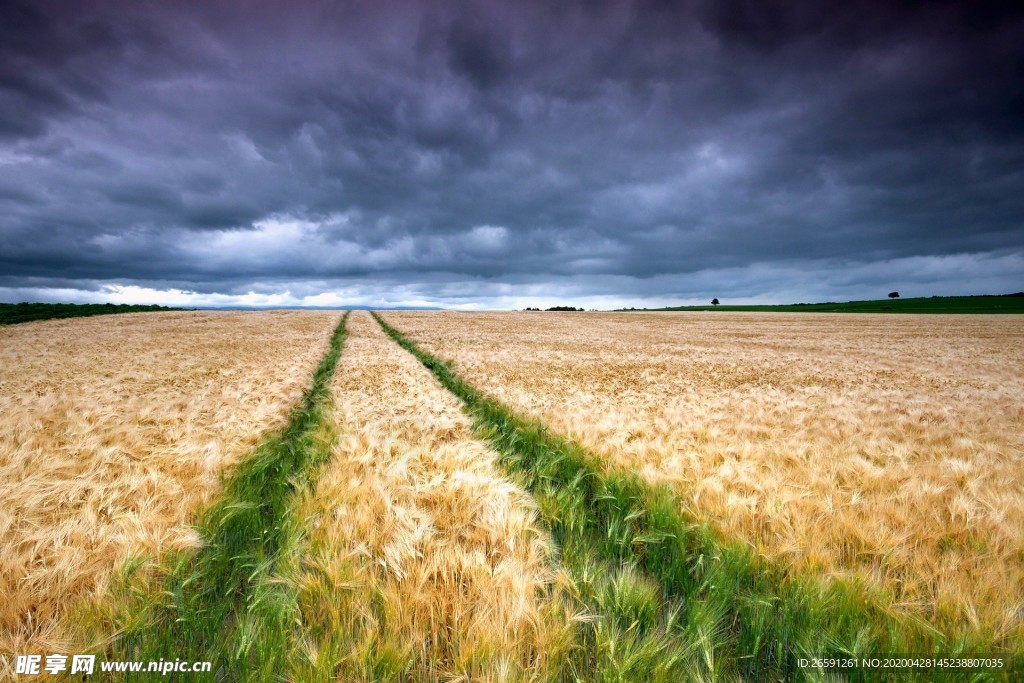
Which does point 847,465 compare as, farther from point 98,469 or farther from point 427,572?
point 98,469

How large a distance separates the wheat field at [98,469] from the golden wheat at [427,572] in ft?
3.16

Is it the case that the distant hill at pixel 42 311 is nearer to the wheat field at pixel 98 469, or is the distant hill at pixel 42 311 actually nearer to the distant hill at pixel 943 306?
the wheat field at pixel 98 469

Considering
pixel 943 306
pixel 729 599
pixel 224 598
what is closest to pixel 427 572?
pixel 224 598

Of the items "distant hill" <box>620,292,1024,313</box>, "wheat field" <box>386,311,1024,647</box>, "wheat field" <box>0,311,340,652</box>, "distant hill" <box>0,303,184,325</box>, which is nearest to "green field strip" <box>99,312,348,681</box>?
"wheat field" <box>0,311,340,652</box>

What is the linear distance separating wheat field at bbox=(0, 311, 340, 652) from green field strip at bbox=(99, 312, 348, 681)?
0.47 ft

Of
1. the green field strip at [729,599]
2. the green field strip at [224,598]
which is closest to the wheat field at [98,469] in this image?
the green field strip at [224,598]

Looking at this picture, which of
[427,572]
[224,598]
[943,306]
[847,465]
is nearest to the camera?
[427,572]

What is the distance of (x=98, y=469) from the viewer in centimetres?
344

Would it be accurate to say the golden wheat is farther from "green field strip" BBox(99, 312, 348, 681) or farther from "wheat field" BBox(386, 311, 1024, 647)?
"wheat field" BBox(386, 311, 1024, 647)

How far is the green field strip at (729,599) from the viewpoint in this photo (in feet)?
6.15

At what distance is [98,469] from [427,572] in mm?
3309

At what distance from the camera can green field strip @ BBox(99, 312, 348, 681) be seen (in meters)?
1.82

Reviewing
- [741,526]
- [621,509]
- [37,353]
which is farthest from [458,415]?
[37,353]

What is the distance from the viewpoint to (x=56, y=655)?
5.36 ft
